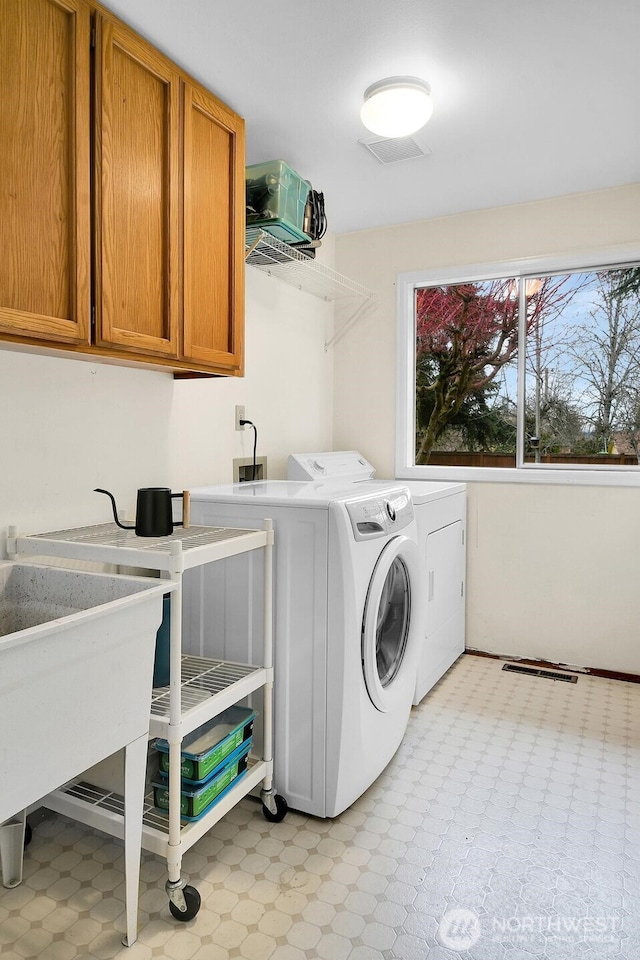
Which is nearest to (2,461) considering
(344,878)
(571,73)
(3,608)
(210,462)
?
(3,608)

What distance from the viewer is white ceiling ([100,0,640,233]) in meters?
1.61

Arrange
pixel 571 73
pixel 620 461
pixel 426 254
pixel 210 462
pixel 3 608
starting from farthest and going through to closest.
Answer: pixel 426 254, pixel 620 461, pixel 210 462, pixel 571 73, pixel 3 608

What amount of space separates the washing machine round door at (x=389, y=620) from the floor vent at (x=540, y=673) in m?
1.07

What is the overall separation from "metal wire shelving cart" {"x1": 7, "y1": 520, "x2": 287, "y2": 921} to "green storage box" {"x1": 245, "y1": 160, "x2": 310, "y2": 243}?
1159mm

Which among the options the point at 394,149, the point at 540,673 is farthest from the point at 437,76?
the point at 540,673

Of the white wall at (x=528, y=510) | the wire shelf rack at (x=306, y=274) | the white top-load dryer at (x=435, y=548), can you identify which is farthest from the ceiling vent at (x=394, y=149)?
the white top-load dryer at (x=435, y=548)

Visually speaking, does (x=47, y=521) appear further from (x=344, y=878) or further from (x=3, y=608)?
(x=344, y=878)

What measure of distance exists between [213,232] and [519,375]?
1.81m

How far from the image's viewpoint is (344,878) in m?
1.57

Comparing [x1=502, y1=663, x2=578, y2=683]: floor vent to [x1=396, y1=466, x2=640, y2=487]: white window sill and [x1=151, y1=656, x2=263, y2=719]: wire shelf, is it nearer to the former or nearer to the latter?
[x1=396, y1=466, x2=640, y2=487]: white window sill

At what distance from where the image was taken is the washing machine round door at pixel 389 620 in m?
1.84

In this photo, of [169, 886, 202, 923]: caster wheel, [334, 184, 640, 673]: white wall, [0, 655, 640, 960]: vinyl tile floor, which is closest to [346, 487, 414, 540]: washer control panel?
[0, 655, 640, 960]: vinyl tile floor

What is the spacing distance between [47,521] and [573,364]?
2.48m

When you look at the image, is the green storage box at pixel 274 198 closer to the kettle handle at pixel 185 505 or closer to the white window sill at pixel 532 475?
the kettle handle at pixel 185 505
